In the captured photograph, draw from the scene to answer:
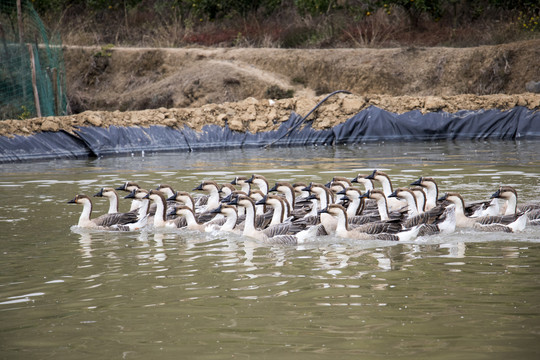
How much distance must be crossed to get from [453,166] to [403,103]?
826 centimetres

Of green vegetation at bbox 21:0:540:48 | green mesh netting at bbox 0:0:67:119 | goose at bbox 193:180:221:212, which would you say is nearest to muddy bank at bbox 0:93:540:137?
green mesh netting at bbox 0:0:67:119

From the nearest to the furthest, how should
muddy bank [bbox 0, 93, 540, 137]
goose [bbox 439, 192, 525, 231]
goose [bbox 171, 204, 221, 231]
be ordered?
goose [bbox 439, 192, 525, 231] < goose [bbox 171, 204, 221, 231] < muddy bank [bbox 0, 93, 540, 137]

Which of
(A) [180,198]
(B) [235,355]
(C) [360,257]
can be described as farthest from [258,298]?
(A) [180,198]

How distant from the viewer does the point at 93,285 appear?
28.4 ft

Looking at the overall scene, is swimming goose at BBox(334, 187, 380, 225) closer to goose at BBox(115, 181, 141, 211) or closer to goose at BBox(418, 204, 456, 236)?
goose at BBox(418, 204, 456, 236)

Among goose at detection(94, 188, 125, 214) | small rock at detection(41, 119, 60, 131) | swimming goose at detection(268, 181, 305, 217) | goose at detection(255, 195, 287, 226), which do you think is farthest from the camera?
small rock at detection(41, 119, 60, 131)

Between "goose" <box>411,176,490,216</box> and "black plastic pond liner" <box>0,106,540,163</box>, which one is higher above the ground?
"black plastic pond liner" <box>0,106,540,163</box>

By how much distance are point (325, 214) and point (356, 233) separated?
0.68 meters

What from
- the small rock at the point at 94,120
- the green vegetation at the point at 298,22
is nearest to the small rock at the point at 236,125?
the small rock at the point at 94,120

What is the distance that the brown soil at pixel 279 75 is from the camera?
108ft

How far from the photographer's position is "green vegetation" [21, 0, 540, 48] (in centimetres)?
3797

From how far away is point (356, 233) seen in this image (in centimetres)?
1098

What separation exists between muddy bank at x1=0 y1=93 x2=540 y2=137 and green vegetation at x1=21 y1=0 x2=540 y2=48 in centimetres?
1068

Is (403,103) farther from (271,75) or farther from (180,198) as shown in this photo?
(180,198)
